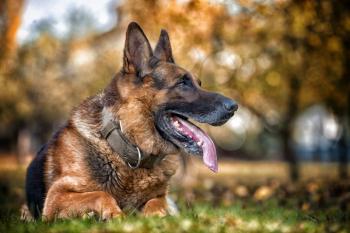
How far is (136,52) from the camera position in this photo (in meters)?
5.69

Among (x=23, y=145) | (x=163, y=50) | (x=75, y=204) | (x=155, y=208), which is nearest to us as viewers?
(x=75, y=204)

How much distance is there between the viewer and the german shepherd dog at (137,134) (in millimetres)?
5496

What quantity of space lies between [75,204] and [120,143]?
0.87 meters

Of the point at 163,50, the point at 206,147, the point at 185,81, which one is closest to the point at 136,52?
the point at 163,50

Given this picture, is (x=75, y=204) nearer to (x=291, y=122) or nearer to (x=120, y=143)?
(x=120, y=143)

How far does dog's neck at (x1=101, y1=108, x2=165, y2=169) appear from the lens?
553cm

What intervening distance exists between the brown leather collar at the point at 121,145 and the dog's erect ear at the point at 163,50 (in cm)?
100

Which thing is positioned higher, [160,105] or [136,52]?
[136,52]

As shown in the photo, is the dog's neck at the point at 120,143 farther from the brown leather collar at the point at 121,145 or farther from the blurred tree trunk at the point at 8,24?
the blurred tree trunk at the point at 8,24

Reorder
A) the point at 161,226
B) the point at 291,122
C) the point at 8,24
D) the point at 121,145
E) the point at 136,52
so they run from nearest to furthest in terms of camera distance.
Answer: the point at 161,226 < the point at 121,145 < the point at 136,52 < the point at 8,24 < the point at 291,122

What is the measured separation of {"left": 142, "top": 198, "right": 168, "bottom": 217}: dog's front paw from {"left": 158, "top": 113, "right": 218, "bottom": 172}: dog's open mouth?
0.66 m

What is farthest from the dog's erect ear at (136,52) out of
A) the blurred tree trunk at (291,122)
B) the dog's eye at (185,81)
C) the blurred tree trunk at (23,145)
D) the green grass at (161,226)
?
the blurred tree trunk at (23,145)

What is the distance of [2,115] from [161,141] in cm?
2355

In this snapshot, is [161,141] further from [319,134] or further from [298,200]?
[319,134]
